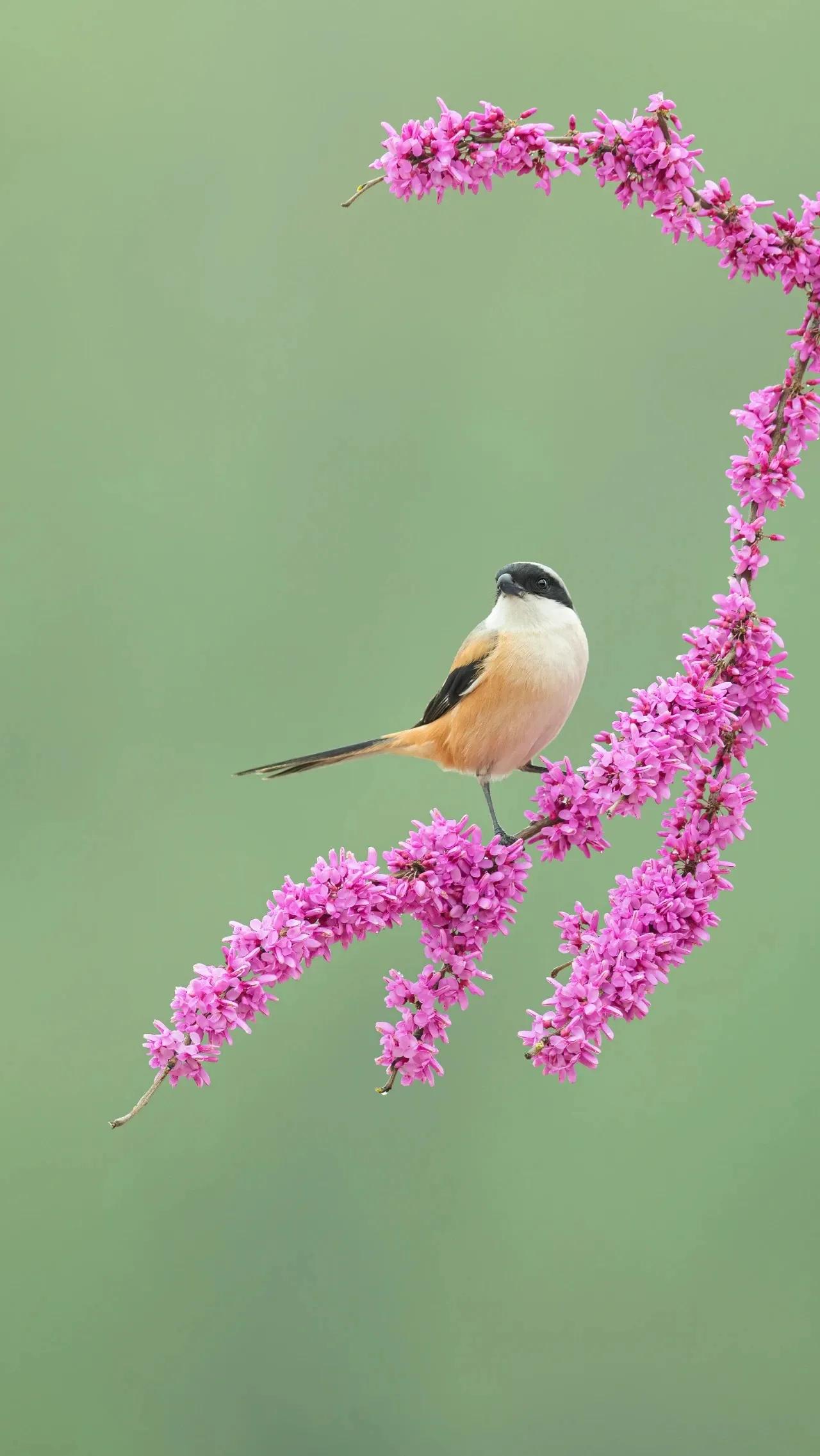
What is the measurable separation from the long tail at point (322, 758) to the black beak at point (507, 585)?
0.94ft

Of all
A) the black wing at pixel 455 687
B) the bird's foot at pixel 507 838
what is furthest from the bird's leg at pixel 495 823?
the black wing at pixel 455 687

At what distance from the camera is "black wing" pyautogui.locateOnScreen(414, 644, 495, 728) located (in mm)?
1981

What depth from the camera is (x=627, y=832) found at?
3281 millimetres

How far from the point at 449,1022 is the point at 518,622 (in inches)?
22.9

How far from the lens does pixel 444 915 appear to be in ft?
5.58

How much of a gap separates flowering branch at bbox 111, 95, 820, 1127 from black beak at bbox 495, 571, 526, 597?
0.25 metres

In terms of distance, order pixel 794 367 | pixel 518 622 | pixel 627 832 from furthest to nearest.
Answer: pixel 627 832
pixel 518 622
pixel 794 367

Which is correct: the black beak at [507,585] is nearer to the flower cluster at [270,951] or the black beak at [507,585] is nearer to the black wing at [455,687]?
the black wing at [455,687]

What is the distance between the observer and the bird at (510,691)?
1914mm

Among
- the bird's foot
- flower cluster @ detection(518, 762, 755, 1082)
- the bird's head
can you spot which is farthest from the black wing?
flower cluster @ detection(518, 762, 755, 1082)

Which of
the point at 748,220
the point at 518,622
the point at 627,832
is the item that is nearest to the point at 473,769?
the point at 518,622

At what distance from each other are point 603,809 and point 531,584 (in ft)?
1.36

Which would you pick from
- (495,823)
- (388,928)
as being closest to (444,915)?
(388,928)

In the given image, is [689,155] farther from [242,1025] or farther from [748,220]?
[242,1025]
